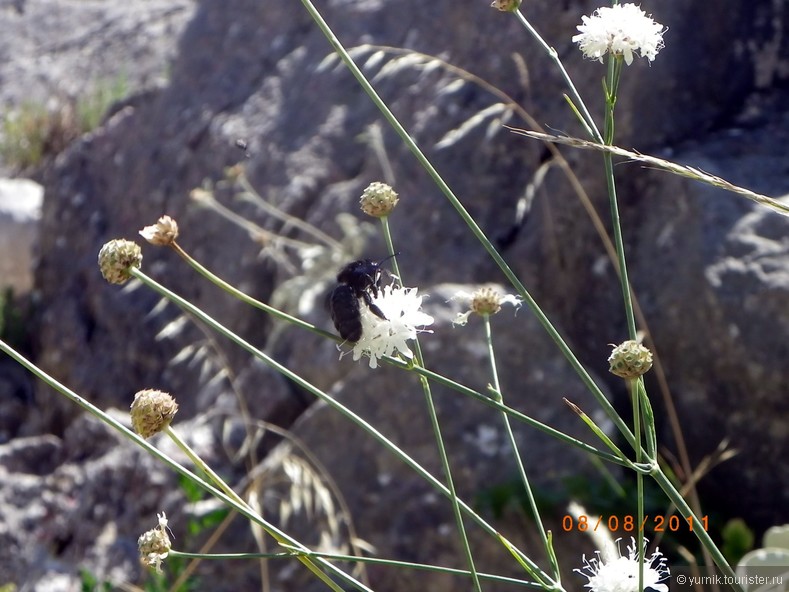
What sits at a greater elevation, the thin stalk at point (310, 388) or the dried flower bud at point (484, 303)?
the thin stalk at point (310, 388)

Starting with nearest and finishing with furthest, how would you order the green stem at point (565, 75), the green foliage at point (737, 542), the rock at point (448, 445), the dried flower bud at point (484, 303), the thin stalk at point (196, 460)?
the thin stalk at point (196, 460), the green stem at point (565, 75), the dried flower bud at point (484, 303), the green foliage at point (737, 542), the rock at point (448, 445)

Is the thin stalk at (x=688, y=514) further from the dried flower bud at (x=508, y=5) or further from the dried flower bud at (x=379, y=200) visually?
the dried flower bud at (x=508, y=5)

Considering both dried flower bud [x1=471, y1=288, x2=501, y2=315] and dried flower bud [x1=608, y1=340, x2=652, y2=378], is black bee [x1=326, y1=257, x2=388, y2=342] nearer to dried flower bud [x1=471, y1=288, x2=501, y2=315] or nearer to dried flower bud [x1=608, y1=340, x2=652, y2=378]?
dried flower bud [x1=471, y1=288, x2=501, y2=315]

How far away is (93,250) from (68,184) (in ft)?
1.75

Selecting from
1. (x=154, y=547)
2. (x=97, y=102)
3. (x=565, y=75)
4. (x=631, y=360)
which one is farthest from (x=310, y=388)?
(x=97, y=102)

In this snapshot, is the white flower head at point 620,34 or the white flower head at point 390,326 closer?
the white flower head at point 390,326

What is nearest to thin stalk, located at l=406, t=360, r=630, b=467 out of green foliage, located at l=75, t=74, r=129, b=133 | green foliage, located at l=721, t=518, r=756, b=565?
green foliage, located at l=721, t=518, r=756, b=565

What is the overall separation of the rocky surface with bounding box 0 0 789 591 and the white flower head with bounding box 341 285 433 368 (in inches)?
53.5

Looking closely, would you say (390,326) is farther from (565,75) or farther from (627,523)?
(627,523)

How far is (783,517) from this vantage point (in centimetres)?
241

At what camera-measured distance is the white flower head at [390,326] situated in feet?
3.64

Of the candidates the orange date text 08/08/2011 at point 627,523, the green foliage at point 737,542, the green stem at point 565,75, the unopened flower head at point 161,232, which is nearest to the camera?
the green stem at point 565,75

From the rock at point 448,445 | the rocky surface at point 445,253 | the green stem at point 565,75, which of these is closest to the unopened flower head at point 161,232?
the green stem at point 565,75

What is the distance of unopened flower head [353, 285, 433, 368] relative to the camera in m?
1.11
